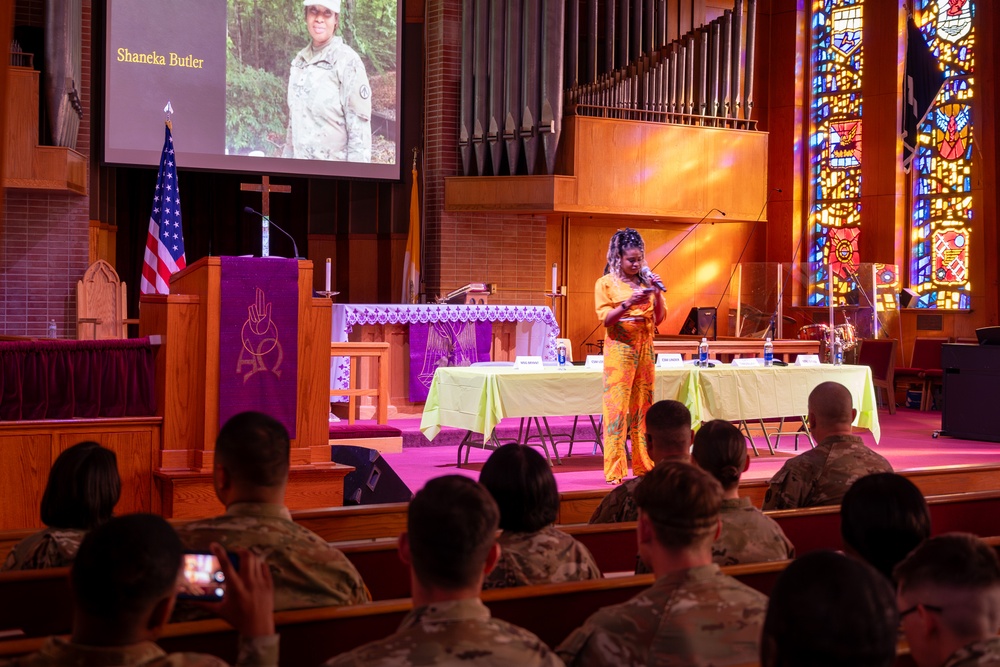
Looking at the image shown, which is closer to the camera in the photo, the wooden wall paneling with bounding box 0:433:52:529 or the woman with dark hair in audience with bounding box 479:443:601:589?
the woman with dark hair in audience with bounding box 479:443:601:589

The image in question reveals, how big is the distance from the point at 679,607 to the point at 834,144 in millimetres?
13567

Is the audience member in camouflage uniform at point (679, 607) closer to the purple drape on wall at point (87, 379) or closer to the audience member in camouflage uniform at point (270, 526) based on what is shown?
the audience member in camouflage uniform at point (270, 526)

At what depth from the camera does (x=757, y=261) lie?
50.6ft

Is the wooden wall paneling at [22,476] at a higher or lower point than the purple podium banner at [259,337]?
lower

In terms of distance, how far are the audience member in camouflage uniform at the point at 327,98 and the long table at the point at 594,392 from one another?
185 inches

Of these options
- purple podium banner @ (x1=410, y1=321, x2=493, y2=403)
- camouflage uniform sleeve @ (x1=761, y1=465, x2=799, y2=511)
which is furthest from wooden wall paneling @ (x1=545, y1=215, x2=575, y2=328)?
camouflage uniform sleeve @ (x1=761, y1=465, x2=799, y2=511)

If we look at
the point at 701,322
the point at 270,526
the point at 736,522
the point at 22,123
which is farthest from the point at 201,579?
the point at 701,322

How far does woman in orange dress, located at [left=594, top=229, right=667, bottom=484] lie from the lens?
6.97m

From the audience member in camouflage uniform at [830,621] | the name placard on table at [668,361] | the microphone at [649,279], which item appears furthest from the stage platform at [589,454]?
the audience member in camouflage uniform at [830,621]

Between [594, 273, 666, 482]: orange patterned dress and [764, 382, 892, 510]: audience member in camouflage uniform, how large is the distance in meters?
2.73

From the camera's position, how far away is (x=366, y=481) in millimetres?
5848

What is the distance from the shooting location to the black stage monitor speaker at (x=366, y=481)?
19.1ft

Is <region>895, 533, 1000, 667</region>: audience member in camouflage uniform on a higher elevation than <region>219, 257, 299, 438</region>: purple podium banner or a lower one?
lower

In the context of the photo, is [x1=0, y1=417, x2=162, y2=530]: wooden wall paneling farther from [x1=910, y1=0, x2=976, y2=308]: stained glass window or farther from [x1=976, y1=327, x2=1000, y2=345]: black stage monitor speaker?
[x1=910, y1=0, x2=976, y2=308]: stained glass window
